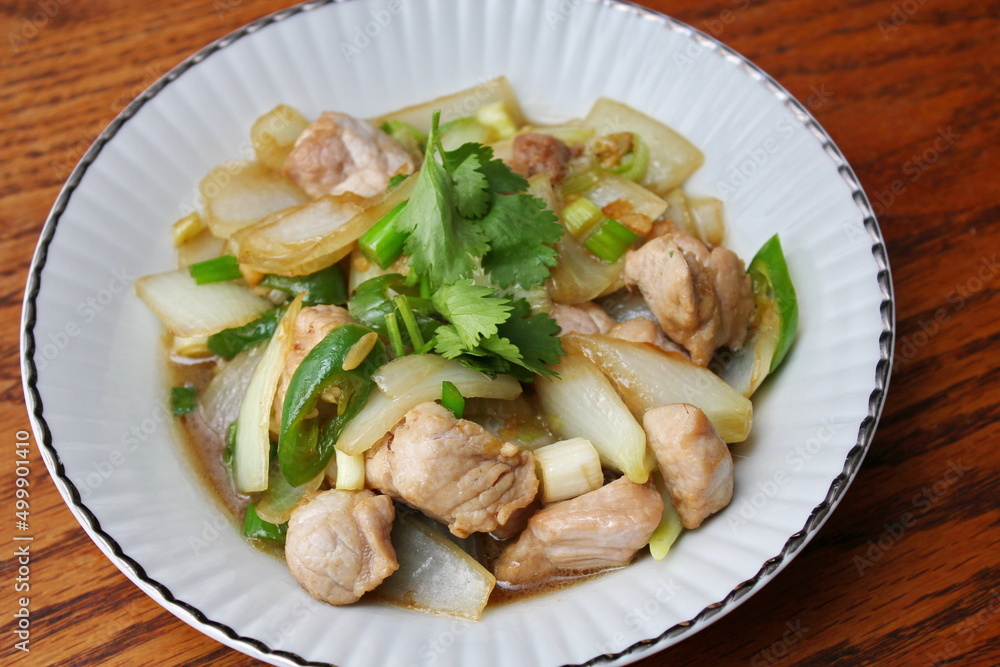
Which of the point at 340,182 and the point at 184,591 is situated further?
the point at 340,182

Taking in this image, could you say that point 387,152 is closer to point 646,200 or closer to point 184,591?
point 646,200

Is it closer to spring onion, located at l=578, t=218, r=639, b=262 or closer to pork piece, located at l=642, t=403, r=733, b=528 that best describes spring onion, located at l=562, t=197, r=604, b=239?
spring onion, located at l=578, t=218, r=639, b=262

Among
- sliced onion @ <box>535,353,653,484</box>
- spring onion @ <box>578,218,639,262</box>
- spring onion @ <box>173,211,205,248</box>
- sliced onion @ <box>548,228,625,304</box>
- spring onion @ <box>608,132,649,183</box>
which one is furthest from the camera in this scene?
spring onion @ <box>608,132,649,183</box>

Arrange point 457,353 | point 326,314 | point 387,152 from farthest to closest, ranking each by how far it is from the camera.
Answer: point 387,152 < point 326,314 < point 457,353

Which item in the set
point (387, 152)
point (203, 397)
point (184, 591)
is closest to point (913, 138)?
point (387, 152)
